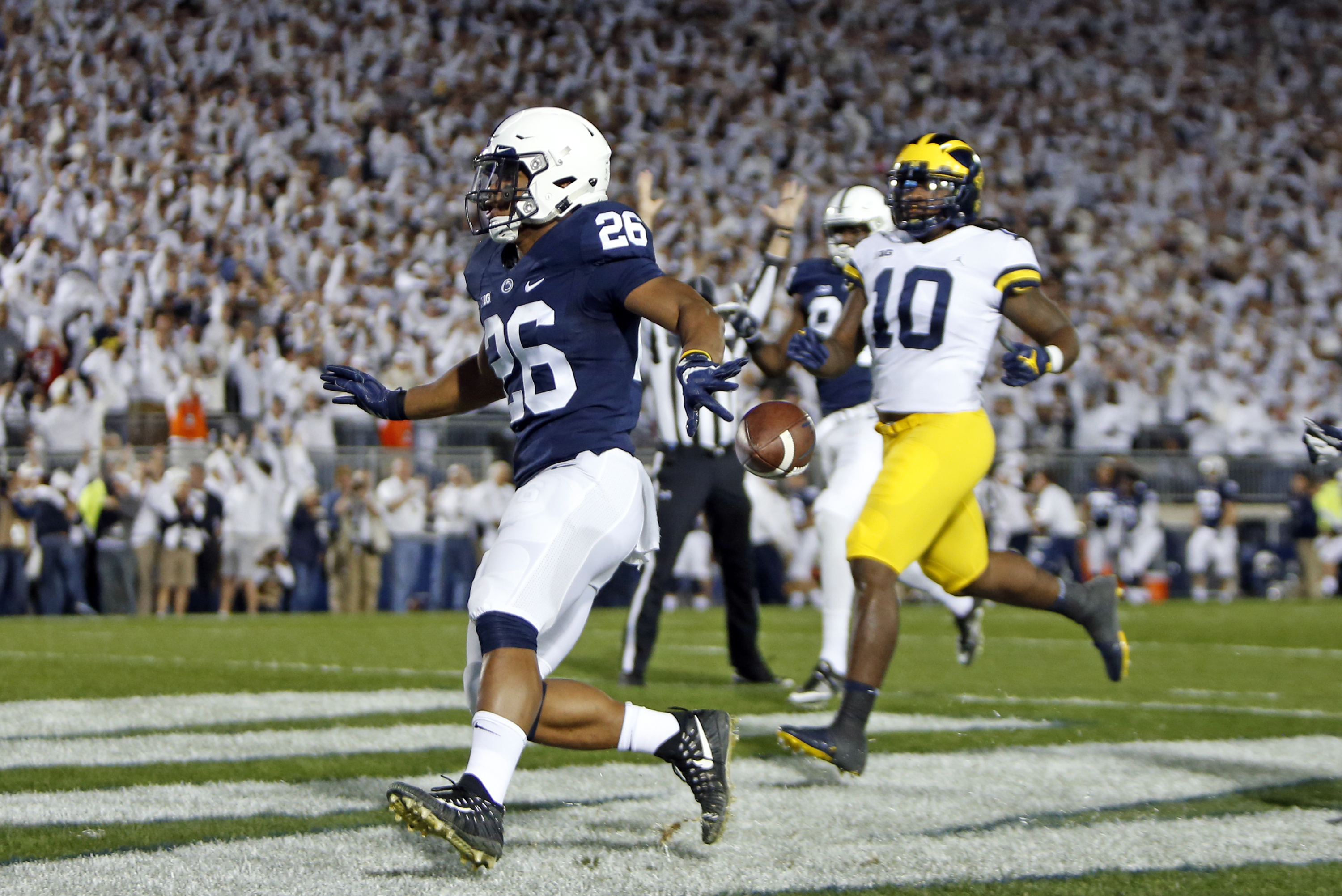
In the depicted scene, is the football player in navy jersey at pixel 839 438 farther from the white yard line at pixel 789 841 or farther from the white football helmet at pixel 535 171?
the white football helmet at pixel 535 171

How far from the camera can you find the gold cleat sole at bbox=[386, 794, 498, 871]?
3.00 m

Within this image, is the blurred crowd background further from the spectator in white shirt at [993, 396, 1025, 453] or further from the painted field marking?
the painted field marking

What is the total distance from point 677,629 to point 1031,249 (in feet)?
22.8

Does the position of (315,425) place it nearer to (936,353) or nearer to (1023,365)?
(936,353)

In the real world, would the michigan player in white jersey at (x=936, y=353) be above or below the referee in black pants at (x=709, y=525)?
above

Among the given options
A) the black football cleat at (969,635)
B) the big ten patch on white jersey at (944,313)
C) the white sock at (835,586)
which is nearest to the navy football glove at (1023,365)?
the big ten patch on white jersey at (944,313)

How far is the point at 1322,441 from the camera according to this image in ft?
13.6

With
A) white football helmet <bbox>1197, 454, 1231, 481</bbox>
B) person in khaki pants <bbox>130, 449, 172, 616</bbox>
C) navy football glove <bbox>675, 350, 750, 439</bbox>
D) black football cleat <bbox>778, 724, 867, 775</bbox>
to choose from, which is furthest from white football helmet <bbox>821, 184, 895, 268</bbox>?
white football helmet <bbox>1197, 454, 1231, 481</bbox>

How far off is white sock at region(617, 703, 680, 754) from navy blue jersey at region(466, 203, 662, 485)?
0.59 metres

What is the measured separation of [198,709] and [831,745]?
2.91 metres

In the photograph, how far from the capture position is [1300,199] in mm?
22859

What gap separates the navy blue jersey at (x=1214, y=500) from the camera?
17.0 meters

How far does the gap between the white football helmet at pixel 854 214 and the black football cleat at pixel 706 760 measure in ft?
11.3

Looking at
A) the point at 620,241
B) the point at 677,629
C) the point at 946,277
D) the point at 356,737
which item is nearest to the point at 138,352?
the point at 677,629
